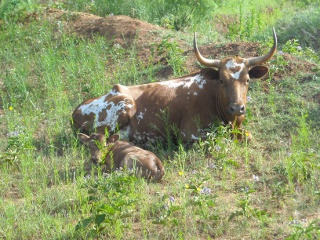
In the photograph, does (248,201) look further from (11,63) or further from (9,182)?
(11,63)

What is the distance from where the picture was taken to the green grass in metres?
7.52

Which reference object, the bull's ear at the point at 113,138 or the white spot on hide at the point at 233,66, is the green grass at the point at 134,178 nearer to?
the bull's ear at the point at 113,138

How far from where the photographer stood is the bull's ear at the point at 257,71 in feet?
34.6

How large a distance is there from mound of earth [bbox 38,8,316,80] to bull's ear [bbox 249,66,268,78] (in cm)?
116

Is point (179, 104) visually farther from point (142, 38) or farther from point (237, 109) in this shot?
point (142, 38)

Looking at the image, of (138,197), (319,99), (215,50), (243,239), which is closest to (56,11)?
(215,50)

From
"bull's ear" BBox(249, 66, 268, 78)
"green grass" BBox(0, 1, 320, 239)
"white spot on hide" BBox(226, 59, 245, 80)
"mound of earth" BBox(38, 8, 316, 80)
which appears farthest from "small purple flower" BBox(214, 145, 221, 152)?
"mound of earth" BBox(38, 8, 316, 80)

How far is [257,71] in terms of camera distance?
10.6 meters

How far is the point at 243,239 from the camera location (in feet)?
23.7

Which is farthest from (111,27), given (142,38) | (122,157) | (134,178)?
(134,178)

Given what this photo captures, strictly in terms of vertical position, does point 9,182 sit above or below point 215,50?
below

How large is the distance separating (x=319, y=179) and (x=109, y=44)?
7070mm

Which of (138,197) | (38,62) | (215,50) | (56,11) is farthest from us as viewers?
(56,11)

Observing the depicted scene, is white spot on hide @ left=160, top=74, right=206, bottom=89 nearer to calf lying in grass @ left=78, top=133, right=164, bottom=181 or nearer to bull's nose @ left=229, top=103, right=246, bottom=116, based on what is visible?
bull's nose @ left=229, top=103, right=246, bottom=116
